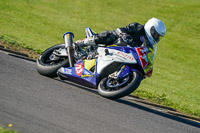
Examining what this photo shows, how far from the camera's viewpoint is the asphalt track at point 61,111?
450 cm

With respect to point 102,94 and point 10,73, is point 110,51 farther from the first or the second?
point 10,73

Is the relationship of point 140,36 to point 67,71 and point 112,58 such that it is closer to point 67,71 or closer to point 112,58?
point 112,58

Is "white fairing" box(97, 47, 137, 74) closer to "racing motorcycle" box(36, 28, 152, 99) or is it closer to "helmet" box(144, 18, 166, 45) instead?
"racing motorcycle" box(36, 28, 152, 99)

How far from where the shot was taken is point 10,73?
6.78 m

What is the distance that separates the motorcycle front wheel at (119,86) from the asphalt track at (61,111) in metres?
0.16

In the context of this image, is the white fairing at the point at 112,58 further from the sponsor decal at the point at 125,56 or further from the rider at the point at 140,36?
the rider at the point at 140,36

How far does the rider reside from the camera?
6.96m

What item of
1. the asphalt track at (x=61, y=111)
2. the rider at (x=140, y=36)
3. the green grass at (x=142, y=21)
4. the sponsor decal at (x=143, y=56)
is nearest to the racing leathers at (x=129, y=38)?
the rider at (x=140, y=36)

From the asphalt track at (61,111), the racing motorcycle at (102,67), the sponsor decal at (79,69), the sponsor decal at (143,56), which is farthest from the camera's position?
the sponsor decal at (79,69)

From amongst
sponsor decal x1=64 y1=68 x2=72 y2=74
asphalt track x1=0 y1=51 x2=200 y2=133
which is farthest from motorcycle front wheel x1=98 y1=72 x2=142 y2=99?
sponsor decal x1=64 y1=68 x2=72 y2=74

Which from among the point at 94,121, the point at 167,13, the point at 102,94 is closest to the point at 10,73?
the point at 102,94

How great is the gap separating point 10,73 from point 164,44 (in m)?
12.3

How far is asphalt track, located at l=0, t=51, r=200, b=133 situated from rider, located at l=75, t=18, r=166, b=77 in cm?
106

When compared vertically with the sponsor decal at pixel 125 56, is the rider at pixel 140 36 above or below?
above
